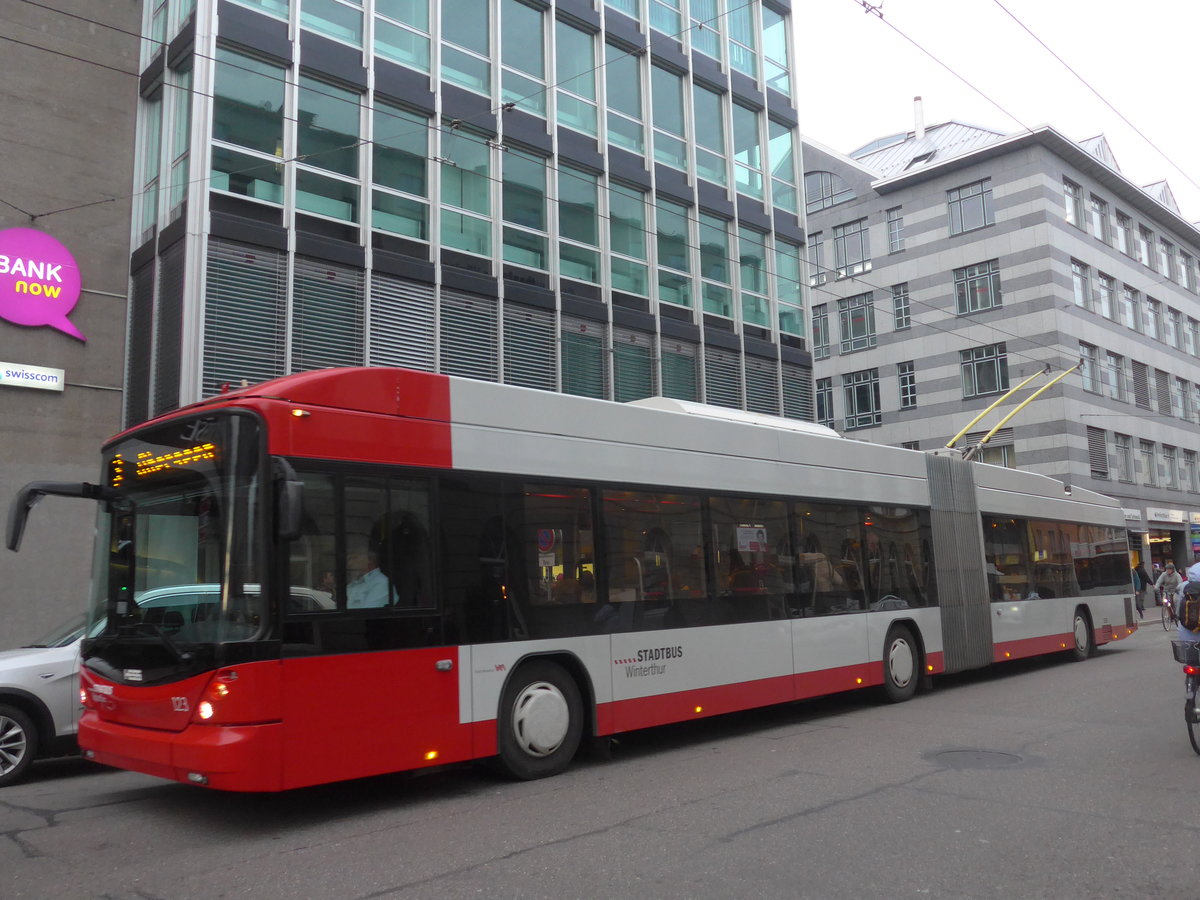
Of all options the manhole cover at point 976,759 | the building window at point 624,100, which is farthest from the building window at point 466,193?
the manhole cover at point 976,759

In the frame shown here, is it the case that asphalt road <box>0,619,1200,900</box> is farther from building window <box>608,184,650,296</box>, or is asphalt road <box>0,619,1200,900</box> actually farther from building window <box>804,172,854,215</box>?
building window <box>804,172,854,215</box>

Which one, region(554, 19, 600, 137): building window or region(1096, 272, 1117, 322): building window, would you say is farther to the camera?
region(1096, 272, 1117, 322): building window

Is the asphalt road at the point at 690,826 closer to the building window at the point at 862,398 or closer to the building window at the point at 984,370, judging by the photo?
the building window at the point at 984,370

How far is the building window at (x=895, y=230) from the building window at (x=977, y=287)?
3019mm

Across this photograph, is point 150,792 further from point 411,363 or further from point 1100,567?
point 1100,567

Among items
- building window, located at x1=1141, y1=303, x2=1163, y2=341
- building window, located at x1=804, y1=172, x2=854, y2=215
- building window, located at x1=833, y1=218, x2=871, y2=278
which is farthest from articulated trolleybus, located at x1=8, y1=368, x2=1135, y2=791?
building window, located at x1=1141, y1=303, x2=1163, y2=341

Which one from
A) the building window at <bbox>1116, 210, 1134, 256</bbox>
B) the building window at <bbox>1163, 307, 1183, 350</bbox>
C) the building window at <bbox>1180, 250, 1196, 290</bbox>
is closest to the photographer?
the building window at <bbox>1116, 210, 1134, 256</bbox>

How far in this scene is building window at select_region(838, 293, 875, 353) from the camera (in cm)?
4359

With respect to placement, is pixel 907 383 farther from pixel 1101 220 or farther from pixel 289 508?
pixel 289 508

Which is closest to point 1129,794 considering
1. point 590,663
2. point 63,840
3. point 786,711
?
point 590,663

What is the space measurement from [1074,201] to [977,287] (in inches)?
202

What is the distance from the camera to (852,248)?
4444cm

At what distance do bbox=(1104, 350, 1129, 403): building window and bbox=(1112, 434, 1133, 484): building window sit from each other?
1.55 metres

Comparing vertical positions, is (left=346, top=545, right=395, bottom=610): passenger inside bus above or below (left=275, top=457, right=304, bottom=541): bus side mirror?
below
